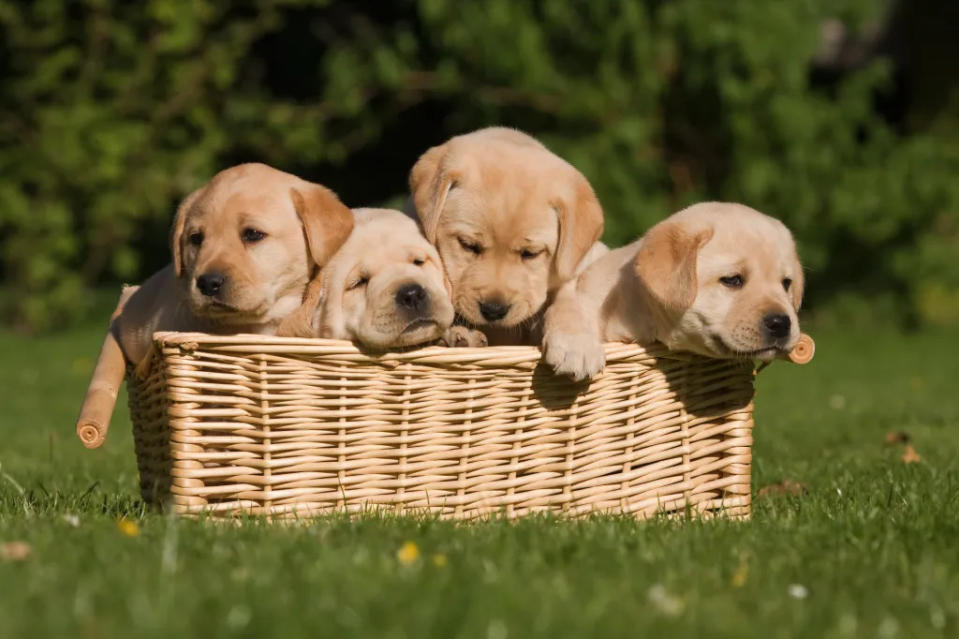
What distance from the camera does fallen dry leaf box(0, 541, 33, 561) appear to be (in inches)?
118

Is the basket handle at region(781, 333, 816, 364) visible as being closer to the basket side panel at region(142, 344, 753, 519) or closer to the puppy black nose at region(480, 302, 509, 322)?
the basket side panel at region(142, 344, 753, 519)

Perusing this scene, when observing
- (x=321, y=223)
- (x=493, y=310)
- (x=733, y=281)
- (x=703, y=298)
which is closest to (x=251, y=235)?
(x=321, y=223)

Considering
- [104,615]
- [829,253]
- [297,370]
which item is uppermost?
[104,615]

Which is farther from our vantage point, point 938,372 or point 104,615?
point 938,372

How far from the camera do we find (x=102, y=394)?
13.9 ft

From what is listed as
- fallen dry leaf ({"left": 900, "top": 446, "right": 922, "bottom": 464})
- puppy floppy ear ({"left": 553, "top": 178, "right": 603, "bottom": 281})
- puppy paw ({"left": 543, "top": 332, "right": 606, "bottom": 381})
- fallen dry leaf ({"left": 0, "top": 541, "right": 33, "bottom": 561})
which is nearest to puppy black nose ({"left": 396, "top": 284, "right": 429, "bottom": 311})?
puppy paw ({"left": 543, "top": 332, "right": 606, "bottom": 381})

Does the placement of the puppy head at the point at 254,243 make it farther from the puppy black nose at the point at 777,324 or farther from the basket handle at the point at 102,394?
the puppy black nose at the point at 777,324

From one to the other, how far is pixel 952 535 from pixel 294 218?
237cm

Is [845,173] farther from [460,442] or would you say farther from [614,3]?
[460,442]

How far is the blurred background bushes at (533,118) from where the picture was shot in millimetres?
13344

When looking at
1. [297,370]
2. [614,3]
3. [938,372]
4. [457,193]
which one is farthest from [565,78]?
[297,370]

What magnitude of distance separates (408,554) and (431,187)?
1.89 metres

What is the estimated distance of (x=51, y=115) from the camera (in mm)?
14094

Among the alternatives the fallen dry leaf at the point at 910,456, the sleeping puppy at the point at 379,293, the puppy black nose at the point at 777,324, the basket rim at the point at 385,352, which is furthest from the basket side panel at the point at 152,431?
the fallen dry leaf at the point at 910,456
